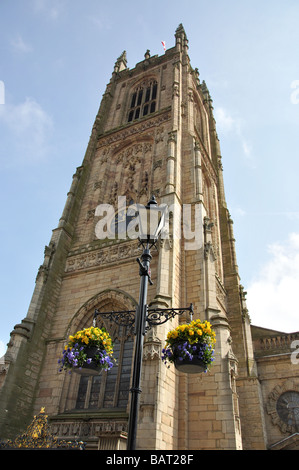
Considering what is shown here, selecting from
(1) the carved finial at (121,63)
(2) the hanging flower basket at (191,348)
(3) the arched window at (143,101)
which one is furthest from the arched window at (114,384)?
(1) the carved finial at (121,63)

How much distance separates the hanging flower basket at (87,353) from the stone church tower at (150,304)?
273 cm

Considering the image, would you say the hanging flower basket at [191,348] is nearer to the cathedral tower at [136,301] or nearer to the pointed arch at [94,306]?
the cathedral tower at [136,301]

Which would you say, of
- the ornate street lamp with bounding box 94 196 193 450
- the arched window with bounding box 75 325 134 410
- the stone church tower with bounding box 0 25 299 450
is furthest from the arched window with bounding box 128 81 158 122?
the ornate street lamp with bounding box 94 196 193 450

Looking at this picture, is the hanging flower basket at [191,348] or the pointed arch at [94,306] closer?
the hanging flower basket at [191,348]

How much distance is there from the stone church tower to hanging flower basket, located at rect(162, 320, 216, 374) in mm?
3183

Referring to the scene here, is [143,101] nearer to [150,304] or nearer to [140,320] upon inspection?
[150,304]

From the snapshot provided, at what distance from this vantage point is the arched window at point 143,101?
26.4 meters

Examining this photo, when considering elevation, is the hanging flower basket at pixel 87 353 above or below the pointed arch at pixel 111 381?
below

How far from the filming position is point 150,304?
36.0 feet

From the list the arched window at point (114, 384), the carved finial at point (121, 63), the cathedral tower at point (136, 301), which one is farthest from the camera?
the carved finial at point (121, 63)

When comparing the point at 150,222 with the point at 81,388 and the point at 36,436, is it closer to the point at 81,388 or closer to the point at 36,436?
the point at 36,436

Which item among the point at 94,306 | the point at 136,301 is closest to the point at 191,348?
the point at 136,301

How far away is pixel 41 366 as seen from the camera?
1381 cm
